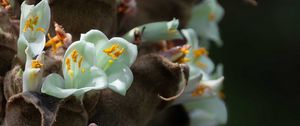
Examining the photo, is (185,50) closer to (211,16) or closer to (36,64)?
(36,64)

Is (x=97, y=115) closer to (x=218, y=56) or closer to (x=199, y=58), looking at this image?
(x=199, y=58)

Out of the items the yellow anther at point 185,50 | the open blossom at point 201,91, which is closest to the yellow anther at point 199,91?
the open blossom at point 201,91

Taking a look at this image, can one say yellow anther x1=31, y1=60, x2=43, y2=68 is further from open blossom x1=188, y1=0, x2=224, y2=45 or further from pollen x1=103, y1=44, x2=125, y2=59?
open blossom x1=188, y1=0, x2=224, y2=45

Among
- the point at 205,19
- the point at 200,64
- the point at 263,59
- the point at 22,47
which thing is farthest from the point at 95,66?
the point at 263,59

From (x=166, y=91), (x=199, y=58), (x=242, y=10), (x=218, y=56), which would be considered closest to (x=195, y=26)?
(x=199, y=58)

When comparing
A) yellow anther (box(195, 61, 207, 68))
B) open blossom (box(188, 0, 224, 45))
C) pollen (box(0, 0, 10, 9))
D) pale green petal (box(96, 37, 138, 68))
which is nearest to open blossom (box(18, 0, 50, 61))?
pollen (box(0, 0, 10, 9))

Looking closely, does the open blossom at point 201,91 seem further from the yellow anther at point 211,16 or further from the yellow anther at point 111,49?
the yellow anther at point 111,49

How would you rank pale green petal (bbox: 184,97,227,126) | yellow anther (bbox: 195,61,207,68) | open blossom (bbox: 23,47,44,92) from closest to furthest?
open blossom (bbox: 23,47,44,92) → yellow anther (bbox: 195,61,207,68) → pale green petal (bbox: 184,97,227,126)

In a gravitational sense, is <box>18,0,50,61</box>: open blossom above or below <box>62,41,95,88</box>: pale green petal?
above
